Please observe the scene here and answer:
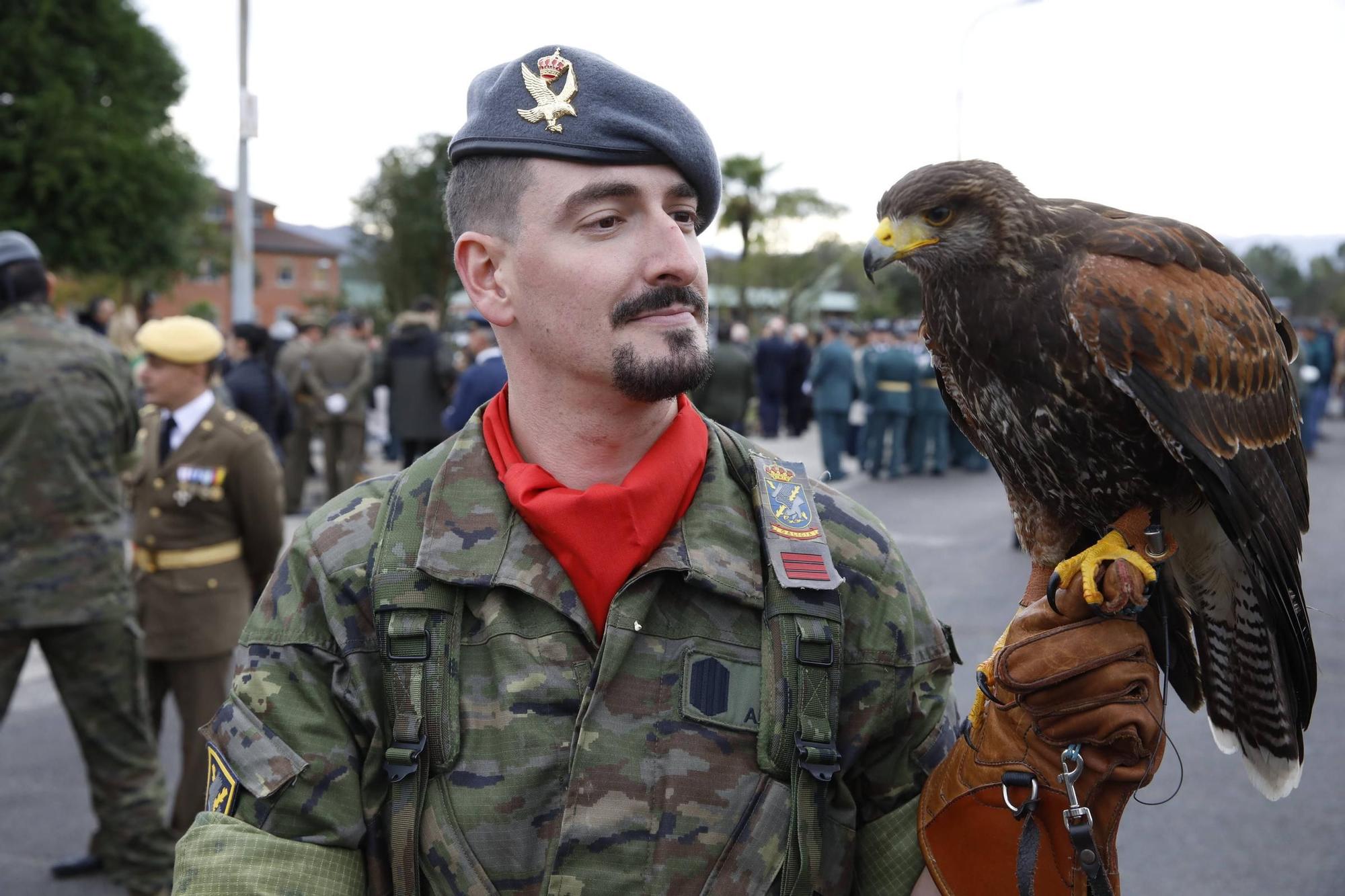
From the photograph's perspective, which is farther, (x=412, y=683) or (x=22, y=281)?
(x=22, y=281)

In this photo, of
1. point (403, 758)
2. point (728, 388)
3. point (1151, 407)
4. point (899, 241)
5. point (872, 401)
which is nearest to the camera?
point (403, 758)

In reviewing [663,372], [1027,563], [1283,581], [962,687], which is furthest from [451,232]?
[1027,563]

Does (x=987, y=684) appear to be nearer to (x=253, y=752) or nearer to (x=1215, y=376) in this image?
(x=1215, y=376)

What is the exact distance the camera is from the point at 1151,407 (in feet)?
6.86

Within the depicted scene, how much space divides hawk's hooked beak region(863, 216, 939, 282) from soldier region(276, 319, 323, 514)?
9699 millimetres

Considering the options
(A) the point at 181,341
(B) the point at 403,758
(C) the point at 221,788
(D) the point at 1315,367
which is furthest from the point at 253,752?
(D) the point at 1315,367

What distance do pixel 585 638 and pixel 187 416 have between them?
11.7 feet

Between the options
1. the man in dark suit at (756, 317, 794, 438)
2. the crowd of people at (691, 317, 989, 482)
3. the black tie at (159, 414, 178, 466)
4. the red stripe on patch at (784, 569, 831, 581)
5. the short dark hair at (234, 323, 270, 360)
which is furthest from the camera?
the man in dark suit at (756, 317, 794, 438)

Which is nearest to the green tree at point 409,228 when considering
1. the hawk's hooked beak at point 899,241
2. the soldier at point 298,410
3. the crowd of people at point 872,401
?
the crowd of people at point 872,401

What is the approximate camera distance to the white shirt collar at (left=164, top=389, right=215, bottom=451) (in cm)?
474

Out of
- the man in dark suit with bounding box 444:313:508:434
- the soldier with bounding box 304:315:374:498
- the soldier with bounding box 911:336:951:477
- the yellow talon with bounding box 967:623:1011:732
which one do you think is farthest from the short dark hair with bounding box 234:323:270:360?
the soldier with bounding box 911:336:951:477

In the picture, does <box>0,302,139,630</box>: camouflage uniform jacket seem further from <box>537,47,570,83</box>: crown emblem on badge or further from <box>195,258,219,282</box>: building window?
<box>195,258,219,282</box>: building window

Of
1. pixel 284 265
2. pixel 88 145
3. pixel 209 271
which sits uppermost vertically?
pixel 88 145

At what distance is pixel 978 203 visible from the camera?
2314 millimetres
